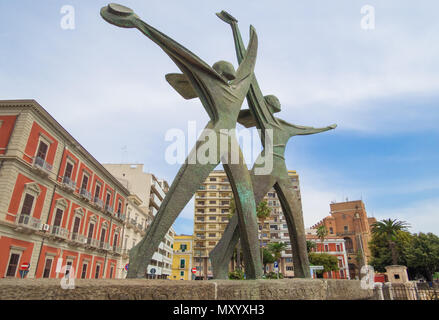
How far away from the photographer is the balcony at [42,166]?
18695 mm

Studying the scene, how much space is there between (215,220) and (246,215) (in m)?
57.1

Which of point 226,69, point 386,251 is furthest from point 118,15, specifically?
point 386,251

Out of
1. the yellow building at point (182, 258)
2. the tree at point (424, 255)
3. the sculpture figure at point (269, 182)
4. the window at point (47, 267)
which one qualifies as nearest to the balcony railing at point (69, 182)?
the window at point (47, 267)

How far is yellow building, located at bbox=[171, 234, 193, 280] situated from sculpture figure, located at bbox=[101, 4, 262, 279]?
175ft

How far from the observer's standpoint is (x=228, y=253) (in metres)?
6.40

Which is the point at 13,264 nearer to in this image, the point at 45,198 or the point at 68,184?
the point at 45,198

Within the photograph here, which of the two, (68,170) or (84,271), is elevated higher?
(68,170)

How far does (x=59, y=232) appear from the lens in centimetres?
2108

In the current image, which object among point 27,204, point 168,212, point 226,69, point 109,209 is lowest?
point 168,212

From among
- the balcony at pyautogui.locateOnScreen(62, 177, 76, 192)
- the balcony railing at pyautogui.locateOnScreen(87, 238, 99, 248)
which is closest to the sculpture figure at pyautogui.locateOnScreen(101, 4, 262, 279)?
the balcony at pyautogui.locateOnScreen(62, 177, 76, 192)

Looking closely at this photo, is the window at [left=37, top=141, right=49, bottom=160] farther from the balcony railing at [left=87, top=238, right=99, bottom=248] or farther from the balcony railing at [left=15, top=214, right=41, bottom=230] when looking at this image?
the balcony railing at [left=87, top=238, right=99, bottom=248]

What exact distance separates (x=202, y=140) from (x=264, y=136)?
243 centimetres
